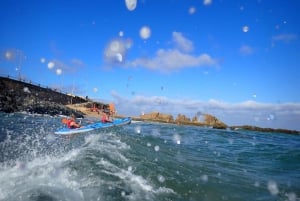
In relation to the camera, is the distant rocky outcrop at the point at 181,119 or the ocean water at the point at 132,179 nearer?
the ocean water at the point at 132,179

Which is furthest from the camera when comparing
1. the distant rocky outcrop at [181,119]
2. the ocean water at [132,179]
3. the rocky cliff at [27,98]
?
the distant rocky outcrop at [181,119]

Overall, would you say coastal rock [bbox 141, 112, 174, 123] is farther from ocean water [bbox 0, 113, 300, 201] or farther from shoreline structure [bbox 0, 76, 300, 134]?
ocean water [bbox 0, 113, 300, 201]

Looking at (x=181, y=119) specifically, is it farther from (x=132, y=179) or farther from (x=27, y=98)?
(x=132, y=179)

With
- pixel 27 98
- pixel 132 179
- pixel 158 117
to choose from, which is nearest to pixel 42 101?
pixel 27 98

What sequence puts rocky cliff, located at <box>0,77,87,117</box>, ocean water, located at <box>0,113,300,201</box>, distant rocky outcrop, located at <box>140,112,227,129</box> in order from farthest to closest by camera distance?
distant rocky outcrop, located at <box>140,112,227,129</box> < rocky cliff, located at <box>0,77,87,117</box> < ocean water, located at <box>0,113,300,201</box>

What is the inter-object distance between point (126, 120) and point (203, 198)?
40473 millimetres

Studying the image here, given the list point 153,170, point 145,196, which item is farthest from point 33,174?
point 153,170

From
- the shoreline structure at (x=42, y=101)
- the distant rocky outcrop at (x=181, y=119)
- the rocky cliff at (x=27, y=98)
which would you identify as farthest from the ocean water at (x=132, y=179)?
the distant rocky outcrop at (x=181, y=119)

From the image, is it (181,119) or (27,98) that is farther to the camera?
(181,119)

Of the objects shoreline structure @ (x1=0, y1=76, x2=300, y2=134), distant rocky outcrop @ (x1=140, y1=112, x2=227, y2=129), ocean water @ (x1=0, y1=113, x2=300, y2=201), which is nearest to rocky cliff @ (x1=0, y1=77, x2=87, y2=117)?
shoreline structure @ (x1=0, y1=76, x2=300, y2=134)

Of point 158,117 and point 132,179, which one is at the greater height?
point 158,117

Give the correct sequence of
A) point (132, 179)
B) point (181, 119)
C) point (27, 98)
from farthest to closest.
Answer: point (181, 119) < point (27, 98) < point (132, 179)

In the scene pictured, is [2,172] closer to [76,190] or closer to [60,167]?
[60,167]

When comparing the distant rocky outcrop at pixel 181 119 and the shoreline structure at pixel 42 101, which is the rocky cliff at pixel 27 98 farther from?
the distant rocky outcrop at pixel 181 119
